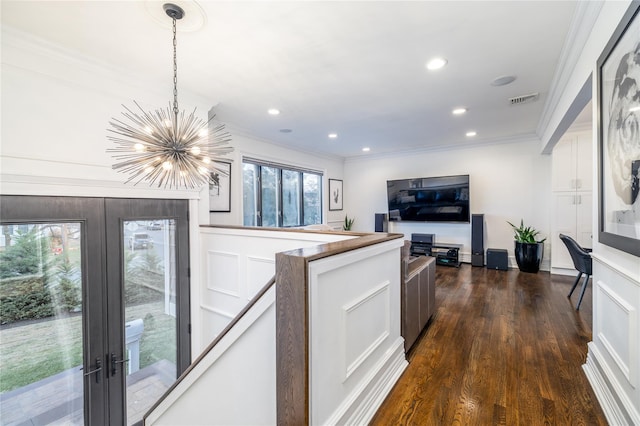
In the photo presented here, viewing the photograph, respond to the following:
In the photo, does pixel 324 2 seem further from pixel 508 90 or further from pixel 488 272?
pixel 488 272

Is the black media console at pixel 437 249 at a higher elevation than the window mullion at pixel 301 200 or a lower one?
lower

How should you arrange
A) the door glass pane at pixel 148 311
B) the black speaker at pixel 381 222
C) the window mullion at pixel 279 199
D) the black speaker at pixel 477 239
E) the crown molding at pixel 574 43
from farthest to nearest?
the black speaker at pixel 381 222, the window mullion at pixel 279 199, the black speaker at pixel 477 239, the door glass pane at pixel 148 311, the crown molding at pixel 574 43

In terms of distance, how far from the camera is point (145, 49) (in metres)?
2.41

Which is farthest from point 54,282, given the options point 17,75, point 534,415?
point 534,415

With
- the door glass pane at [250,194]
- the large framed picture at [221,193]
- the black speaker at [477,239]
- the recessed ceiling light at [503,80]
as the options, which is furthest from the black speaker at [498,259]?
Answer: the large framed picture at [221,193]

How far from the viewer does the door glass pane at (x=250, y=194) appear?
516 centimetres

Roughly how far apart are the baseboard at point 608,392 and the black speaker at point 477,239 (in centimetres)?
400

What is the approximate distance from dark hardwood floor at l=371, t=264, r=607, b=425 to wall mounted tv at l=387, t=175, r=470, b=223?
2575 mm

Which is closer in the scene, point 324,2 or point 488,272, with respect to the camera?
point 324,2

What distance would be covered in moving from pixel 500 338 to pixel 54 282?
4.19 m

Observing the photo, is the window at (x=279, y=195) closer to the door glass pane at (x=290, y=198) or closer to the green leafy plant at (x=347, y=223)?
the door glass pane at (x=290, y=198)

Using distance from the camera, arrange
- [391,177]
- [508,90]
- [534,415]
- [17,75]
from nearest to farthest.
Result: [534,415], [17,75], [508,90], [391,177]

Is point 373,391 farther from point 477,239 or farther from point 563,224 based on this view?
point 563,224

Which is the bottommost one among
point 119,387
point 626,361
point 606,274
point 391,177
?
point 119,387
